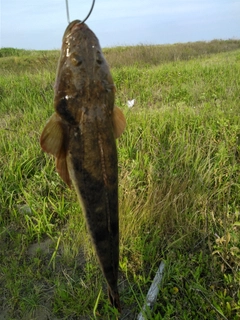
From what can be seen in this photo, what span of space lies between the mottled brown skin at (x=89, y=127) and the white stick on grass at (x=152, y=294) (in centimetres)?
103

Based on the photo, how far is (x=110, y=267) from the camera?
148 cm

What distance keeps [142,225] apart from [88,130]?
5.90ft

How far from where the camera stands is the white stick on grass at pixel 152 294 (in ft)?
7.26

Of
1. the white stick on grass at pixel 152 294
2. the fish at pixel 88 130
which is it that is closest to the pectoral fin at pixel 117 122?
the fish at pixel 88 130

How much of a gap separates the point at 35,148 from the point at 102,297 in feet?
6.96

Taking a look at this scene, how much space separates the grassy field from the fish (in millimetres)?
1180

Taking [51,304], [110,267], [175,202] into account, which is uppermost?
[110,267]

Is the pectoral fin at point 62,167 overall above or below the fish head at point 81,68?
below

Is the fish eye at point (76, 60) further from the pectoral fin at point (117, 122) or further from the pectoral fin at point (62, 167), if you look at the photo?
the pectoral fin at point (62, 167)

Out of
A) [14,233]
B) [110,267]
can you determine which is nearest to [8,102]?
[14,233]

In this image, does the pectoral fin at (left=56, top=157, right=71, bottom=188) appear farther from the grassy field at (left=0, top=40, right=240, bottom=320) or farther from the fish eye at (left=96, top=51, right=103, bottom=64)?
the grassy field at (left=0, top=40, right=240, bottom=320)

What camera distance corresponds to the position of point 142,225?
2887mm

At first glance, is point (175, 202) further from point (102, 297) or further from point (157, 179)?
point (102, 297)

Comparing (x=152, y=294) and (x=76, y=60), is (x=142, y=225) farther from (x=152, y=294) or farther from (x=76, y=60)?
(x=76, y=60)
